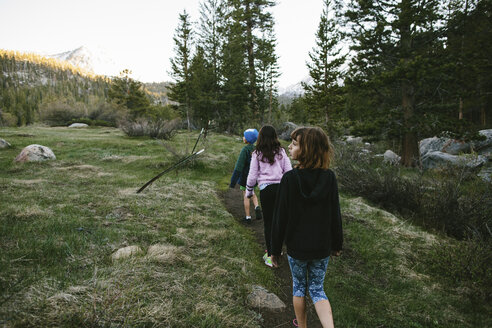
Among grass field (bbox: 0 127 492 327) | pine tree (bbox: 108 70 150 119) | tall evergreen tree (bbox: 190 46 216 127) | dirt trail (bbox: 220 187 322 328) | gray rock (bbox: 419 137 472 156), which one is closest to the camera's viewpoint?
grass field (bbox: 0 127 492 327)

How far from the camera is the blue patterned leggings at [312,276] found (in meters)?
2.06

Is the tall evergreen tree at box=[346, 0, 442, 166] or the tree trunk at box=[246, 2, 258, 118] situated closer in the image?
the tall evergreen tree at box=[346, 0, 442, 166]

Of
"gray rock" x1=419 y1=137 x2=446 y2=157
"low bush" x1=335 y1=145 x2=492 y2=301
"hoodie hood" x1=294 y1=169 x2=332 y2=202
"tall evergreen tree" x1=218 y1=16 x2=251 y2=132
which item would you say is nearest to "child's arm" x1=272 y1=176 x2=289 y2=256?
"hoodie hood" x1=294 y1=169 x2=332 y2=202

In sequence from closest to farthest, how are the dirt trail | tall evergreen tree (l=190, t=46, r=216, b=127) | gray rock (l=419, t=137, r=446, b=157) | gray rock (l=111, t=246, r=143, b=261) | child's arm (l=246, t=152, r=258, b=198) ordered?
1. the dirt trail
2. gray rock (l=111, t=246, r=143, b=261)
3. child's arm (l=246, t=152, r=258, b=198)
4. gray rock (l=419, t=137, r=446, b=157)
5. tall evergreen tree (l=190, t=46, r=216, b=127)

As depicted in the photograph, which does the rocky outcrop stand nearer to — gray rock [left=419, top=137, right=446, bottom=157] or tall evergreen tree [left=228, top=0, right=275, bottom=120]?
gray rock [left=419, top=137, right=446, bottom=157]

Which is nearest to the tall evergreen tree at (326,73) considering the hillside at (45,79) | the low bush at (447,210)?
the low bush at (447,210)

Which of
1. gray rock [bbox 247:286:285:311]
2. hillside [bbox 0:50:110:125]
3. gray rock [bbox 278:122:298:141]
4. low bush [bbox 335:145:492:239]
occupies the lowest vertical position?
gray rock [bbox 247:286:285:311]

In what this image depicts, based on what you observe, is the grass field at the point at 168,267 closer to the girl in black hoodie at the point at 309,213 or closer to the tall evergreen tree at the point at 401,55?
the girl in black hoodie at the point at 309,213

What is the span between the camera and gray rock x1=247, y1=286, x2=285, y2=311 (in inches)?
98.0

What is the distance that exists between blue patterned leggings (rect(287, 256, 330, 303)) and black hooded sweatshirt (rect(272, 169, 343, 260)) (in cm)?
12

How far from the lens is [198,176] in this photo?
8328mm

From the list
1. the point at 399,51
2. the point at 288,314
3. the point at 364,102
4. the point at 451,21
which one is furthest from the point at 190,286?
the point at 364,102

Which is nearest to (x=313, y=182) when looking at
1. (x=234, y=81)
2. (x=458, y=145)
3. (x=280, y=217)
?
(x=280, y=217)

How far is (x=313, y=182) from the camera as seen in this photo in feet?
6.45
